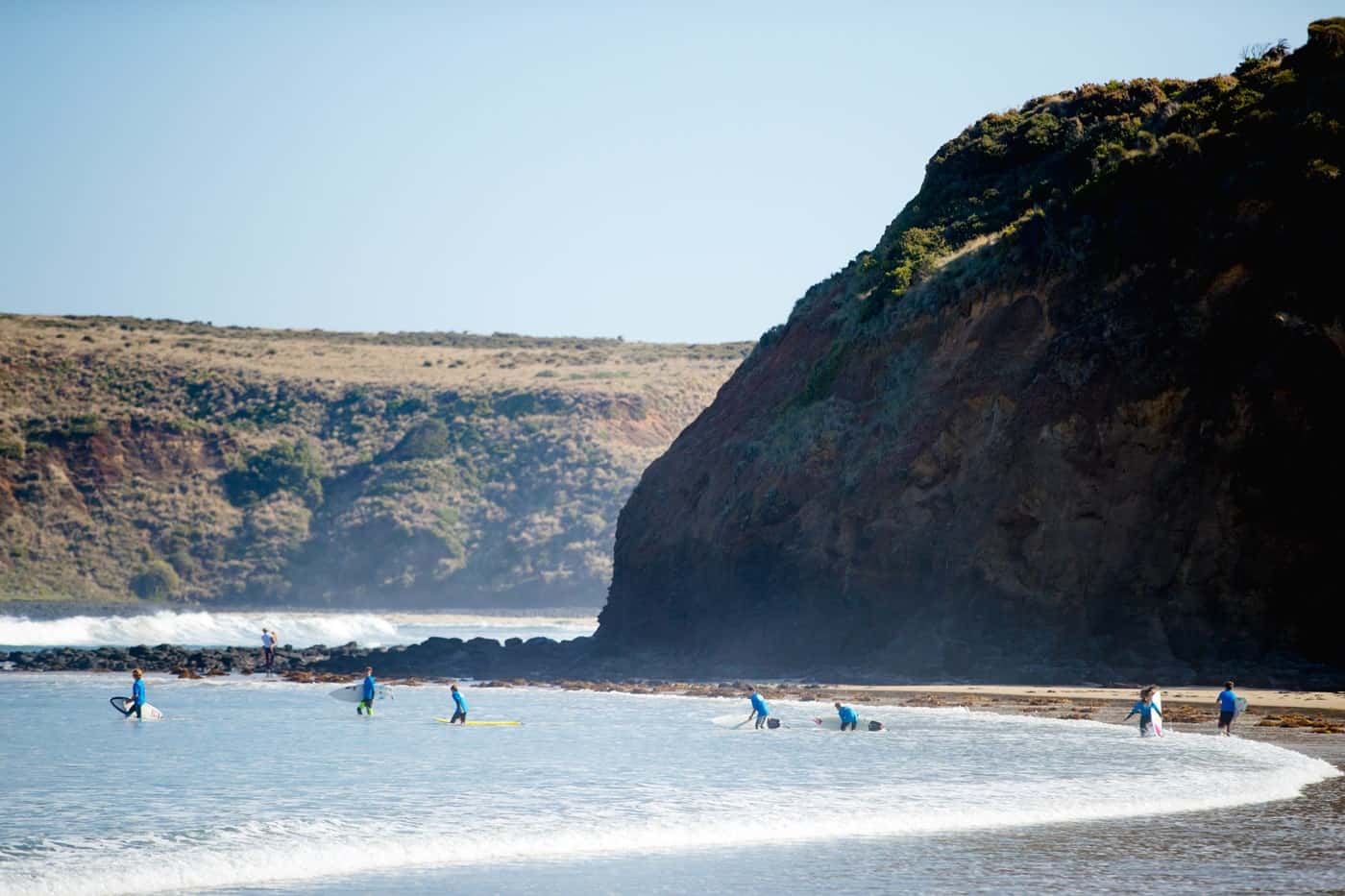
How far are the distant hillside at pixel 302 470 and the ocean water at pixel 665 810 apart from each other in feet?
254

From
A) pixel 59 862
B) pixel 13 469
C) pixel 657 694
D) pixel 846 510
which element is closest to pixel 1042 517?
pixel 846 510

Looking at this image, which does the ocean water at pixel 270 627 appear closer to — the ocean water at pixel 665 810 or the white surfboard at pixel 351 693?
the white surfboard at pixel 351 693

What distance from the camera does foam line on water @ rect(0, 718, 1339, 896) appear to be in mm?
17141

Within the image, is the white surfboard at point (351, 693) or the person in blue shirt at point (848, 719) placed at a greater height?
the person in blue shirt at point (848, 719)

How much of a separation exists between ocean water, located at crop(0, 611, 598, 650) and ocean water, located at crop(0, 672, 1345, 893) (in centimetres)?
4675

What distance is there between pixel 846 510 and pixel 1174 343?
10363 millimetres

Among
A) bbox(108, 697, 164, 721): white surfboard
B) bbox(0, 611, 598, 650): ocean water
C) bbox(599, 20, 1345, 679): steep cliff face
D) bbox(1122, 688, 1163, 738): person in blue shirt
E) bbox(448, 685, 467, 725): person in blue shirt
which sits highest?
bbox(599, 20, 1345, 679): steep cliff face

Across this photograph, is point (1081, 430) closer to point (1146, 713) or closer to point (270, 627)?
point (1146, 713)

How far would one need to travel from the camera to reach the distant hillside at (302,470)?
107812 mm

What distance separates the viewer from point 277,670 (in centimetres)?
5341

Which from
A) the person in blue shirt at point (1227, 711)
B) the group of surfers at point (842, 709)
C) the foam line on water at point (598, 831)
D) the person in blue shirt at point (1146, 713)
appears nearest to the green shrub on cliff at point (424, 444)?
the group of surfers at point (842, 709)

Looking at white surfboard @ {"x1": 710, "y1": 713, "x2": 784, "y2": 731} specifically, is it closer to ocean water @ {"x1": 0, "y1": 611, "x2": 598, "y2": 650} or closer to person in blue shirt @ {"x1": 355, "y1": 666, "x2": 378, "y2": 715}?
person in blue shirt @ {"x1": 355, "y1": 666, "x2": 378, "y2": 715}

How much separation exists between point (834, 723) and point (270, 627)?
198ft

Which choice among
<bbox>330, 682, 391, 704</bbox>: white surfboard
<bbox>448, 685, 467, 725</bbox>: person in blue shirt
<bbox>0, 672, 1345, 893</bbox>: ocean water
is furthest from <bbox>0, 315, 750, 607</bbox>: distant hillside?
<bbox>0, 672, 1345, 893</bbox>: ocean water
